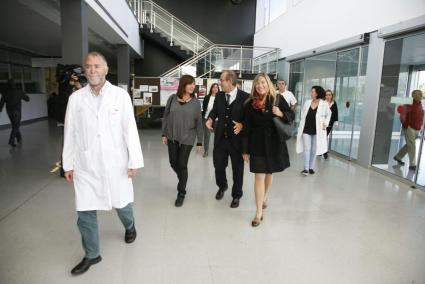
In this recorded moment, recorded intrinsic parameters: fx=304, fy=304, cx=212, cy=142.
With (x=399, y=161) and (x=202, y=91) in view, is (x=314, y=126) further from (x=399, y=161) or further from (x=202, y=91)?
(x=202, y=91)

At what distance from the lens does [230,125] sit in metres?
3.62

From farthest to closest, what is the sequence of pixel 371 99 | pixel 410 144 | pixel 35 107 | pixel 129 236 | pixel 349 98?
pixel 35 107 < pixel 349 98 < pixel 371 99 < pixel 410 144 < pixel 129 236

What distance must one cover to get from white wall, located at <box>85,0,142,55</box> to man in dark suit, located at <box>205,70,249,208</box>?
3254 mm

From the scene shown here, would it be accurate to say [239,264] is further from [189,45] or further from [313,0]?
[189,45]

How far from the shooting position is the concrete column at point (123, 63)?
1020cm

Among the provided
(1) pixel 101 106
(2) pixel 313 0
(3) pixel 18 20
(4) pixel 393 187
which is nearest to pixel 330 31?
(2) pixel 313 0

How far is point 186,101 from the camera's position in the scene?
3.68 meters

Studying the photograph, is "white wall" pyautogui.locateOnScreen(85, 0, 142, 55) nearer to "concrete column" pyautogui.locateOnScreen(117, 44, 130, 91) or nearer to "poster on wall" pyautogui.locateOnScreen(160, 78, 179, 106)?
"concrete column" pyautogui.locateOnScreen(117, 44, 130, 91)

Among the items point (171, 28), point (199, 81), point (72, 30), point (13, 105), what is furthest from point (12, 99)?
point (171, 28)

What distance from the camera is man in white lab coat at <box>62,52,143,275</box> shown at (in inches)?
86.1

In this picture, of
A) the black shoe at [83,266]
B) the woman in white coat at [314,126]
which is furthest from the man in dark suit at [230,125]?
the woman in white coat at [314,126]

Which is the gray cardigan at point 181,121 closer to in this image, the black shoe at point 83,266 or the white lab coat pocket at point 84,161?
the white lab coat pocket at point 84,161

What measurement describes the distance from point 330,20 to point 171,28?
7583 millimetres

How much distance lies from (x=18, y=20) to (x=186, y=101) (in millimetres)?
6487
